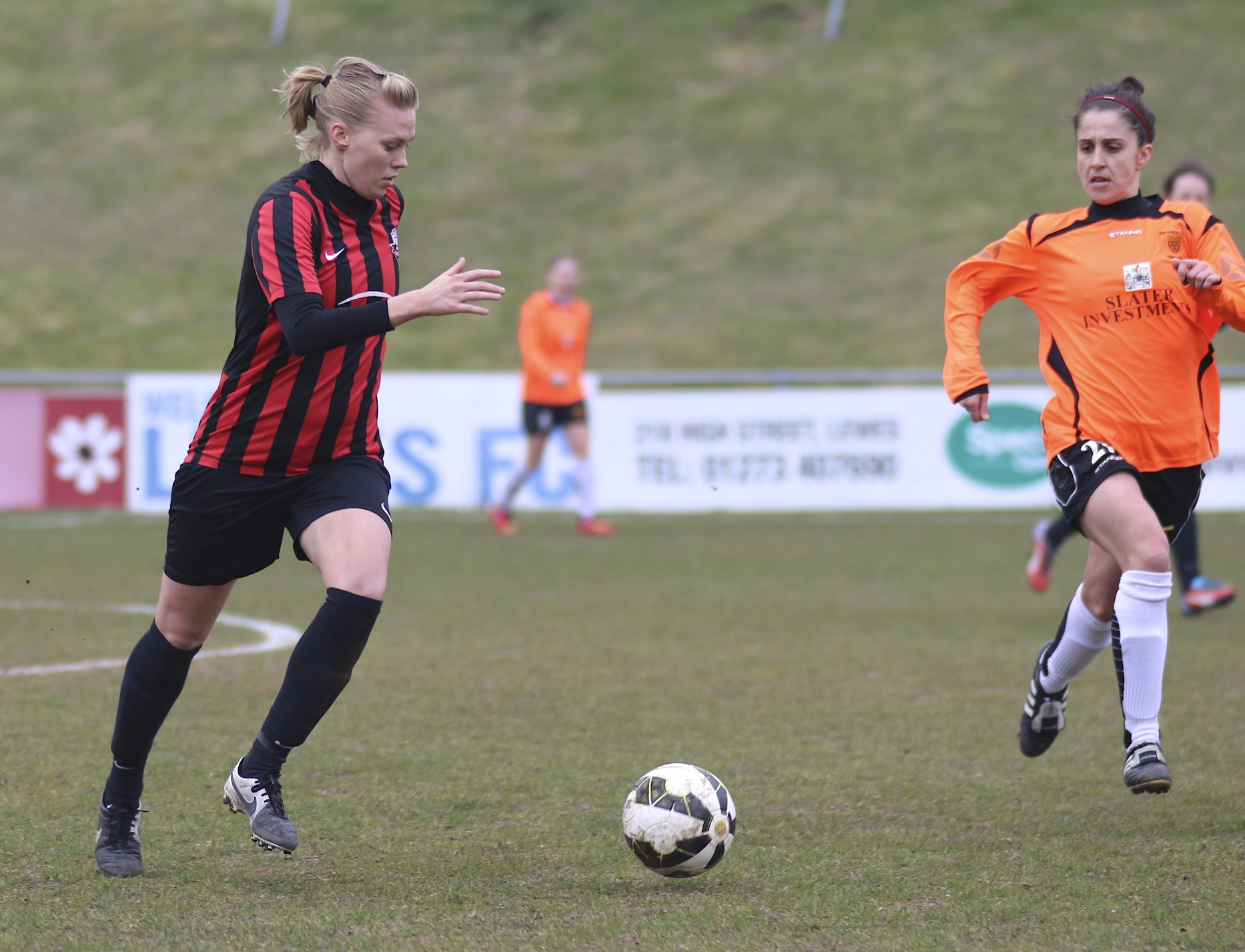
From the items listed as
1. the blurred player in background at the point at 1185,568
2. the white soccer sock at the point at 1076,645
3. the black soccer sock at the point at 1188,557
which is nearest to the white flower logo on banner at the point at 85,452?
the blurred player in background at the point at 1185,568

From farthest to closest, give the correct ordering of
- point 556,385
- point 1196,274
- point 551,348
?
point 551,348, point 556,385, point 1196,274

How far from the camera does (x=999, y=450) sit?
15773 millimetres

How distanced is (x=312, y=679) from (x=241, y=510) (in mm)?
445

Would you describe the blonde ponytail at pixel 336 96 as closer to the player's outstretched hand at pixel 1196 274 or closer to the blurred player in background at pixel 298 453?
the blurred player in background at pixel 298 453

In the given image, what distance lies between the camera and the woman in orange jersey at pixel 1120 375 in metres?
4.59

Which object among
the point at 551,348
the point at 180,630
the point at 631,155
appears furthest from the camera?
the point at 631,155

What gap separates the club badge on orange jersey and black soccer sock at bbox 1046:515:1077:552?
4.08 meters

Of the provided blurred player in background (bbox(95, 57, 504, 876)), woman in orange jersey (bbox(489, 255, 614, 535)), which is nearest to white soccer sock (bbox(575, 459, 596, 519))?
woman in orange jersey (bbox(489, 255, 614, 535))

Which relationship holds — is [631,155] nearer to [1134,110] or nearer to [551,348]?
[551,348]

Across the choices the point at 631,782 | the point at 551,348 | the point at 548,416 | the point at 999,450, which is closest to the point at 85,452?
the point at 548,416

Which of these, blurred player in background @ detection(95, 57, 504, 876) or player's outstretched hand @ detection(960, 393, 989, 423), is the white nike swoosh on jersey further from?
player's outstretched hand @ detection(960, 393, 989, 423)

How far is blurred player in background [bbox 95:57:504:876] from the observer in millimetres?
3736

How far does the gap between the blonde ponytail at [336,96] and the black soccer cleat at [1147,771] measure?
Result: 2.49m

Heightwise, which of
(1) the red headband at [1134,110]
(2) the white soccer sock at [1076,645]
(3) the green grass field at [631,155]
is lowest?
(2) the white soccer sock at [1076,645]
